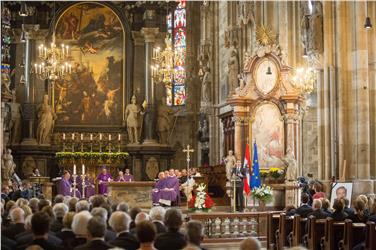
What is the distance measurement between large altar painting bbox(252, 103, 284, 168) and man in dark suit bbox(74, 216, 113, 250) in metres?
19.6

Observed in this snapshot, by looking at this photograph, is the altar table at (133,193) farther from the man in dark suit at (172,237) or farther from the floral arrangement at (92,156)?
the floral arrangement at (92,156)

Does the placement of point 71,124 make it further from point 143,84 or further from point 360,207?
point 360,207

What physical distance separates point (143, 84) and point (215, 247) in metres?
25.0

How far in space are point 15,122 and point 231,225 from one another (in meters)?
23.7

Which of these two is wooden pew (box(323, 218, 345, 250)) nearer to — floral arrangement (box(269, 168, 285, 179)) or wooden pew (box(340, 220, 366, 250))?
wooden pew (box(340, 220, 366, 250))

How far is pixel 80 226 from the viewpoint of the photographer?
27.9 ft

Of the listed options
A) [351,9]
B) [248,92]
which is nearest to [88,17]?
[248,92]

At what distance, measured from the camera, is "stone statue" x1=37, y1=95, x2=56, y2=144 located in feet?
130

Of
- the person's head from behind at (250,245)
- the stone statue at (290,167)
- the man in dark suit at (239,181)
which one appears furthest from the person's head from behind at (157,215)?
the stone statue at (290,167)

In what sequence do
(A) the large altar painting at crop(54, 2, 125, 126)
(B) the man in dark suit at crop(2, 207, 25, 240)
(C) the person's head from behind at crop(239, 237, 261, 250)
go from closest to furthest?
(C) the person's head from behind at crop(239, 237, 261, 250) < (B) the man in dark suit at crop(2, 207, 25, 240) < (A) the large altar painting at crop(54, 2, 125, 126)

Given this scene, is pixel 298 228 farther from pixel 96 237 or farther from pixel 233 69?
pixel 233 69

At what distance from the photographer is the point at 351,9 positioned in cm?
2277

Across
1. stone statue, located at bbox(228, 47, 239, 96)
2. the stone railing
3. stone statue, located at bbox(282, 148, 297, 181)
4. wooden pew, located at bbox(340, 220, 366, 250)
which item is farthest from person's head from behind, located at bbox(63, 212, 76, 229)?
stone statue, located at bbox(228, 47, 239, 96)

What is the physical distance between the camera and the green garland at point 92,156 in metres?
39.3
